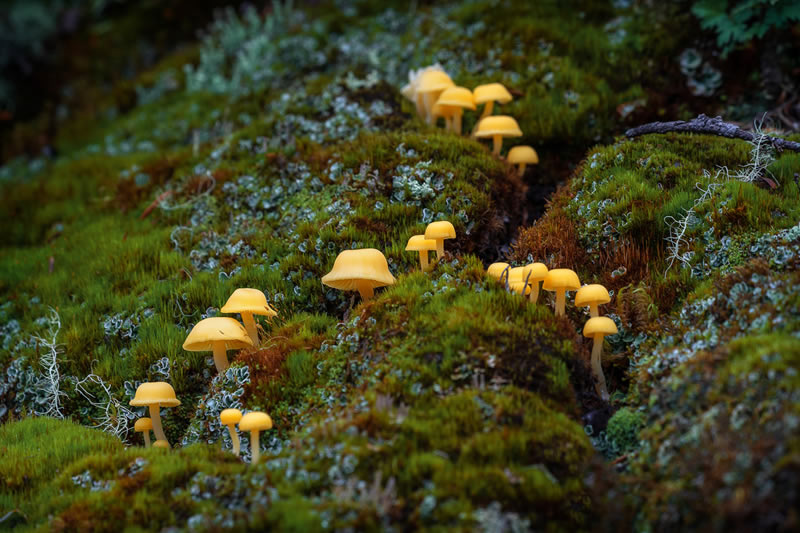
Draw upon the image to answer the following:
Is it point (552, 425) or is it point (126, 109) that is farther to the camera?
point (126, 109)

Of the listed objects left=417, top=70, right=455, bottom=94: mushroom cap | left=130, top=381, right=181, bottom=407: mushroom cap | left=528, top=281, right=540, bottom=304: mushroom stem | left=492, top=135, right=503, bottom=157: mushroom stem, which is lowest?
left=130, top=381, right=181, bottom=407: mushroom cap

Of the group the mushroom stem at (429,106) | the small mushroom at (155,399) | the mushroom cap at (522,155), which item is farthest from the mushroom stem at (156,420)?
the mushroom stem at (429,106)

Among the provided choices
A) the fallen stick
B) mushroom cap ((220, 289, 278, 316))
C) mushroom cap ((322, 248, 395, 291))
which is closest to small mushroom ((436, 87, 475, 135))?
the fallen stick

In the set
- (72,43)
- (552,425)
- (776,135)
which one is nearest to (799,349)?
(552,425)

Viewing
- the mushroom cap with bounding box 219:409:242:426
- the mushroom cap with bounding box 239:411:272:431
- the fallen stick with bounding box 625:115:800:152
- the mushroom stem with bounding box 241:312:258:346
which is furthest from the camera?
the fallen stick with bounding box 625:115:800:152

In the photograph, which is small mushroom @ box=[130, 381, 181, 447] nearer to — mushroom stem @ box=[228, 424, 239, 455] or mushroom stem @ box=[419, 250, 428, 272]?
mushroom stem @ box=[228, 424, 239, 455]

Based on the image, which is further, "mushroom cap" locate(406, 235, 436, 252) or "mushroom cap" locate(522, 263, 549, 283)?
"mushroom cap" locate(406, 235, 436, 252)

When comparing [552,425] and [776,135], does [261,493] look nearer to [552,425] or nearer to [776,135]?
[552,425]
